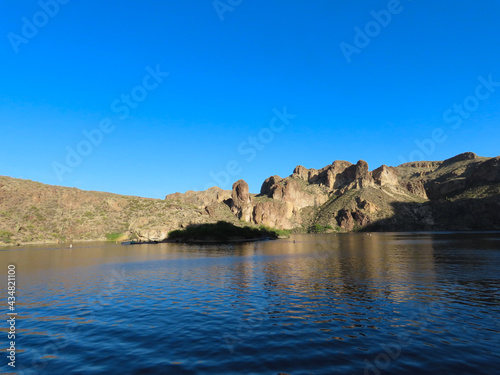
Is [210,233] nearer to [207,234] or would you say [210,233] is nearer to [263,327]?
[207,234]

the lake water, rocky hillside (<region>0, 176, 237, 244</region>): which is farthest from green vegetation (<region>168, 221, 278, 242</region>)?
the lake water

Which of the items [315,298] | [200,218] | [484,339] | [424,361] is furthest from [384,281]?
[200,218]

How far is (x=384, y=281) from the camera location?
3372 cm

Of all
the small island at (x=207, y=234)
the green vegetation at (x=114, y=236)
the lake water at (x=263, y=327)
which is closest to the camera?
the lake water at (x=263, y=327)

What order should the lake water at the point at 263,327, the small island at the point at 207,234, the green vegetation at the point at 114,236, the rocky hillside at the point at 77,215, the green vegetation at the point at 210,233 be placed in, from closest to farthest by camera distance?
the lake water at the point at 263,327 < the rocky hillside at the point at 77,215 < the green vegetation at the point at 114,236 < the small island at the point at 207,234 < the green vegetation at the point at 210,233

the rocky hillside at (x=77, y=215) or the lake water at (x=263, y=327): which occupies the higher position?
the rocky hillside at (x=77, y=215)

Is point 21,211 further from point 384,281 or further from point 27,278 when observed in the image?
point 384,281

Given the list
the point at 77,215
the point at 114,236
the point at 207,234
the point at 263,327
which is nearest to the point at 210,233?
the point at 207,234

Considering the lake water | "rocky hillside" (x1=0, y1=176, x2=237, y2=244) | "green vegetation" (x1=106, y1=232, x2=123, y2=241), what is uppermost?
"rocky hillside" (x1=0, y1=176, x2=237, y2=244)

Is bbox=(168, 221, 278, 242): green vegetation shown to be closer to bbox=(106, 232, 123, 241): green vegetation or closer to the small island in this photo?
the small island

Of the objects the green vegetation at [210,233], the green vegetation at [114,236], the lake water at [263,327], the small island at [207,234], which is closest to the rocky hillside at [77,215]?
the green vegetation at [114,236]

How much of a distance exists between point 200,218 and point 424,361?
6323 inches

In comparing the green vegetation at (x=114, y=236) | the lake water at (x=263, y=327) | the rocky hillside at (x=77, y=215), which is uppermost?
the rocky hillside at (x=77, y=215)

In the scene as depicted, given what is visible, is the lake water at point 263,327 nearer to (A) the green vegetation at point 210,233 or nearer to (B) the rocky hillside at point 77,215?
(A) the green vegetation at point 210,233
